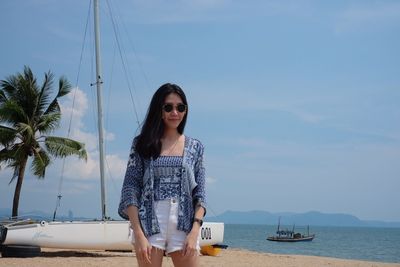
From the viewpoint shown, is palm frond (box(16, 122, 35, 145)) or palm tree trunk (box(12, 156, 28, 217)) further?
palm tree trunk (box(12, 156, 28, 217))

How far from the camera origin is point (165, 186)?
10.6 ft

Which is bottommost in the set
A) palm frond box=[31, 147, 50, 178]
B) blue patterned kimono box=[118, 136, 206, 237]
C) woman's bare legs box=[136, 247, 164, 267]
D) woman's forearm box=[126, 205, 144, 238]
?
woman's bare legs box=[136, 247, 164, 267]

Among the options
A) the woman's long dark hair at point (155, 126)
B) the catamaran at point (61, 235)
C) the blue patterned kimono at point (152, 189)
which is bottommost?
the catamaran at point (61, 235)

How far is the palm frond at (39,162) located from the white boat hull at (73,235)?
8953mm

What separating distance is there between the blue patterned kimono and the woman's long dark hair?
50mm

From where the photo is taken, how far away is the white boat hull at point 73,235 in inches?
561

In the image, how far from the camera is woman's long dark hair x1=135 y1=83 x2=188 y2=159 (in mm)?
3277

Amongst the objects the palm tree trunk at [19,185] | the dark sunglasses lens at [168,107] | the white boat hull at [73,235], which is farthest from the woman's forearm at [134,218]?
the palm tree trunk at [19,185]

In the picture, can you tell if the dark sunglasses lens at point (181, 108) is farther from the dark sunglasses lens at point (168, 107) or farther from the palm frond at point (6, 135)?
the palm frond at point (6, 135)

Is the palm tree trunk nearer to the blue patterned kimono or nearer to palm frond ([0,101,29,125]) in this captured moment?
palm frond ([0,101,29,125])

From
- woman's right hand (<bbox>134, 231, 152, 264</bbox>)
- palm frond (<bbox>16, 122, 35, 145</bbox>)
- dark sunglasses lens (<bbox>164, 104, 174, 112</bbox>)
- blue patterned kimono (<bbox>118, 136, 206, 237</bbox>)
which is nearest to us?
woman's right hand (<bbox>134, 231, 152, 264</bbox>)

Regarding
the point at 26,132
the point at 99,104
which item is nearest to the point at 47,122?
the point at 26,132

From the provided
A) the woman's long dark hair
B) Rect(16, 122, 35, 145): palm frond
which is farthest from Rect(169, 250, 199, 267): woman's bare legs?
Rect(16, 122, 35, 145): palm frond

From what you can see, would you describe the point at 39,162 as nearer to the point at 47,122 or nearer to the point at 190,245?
the point at 47,122
